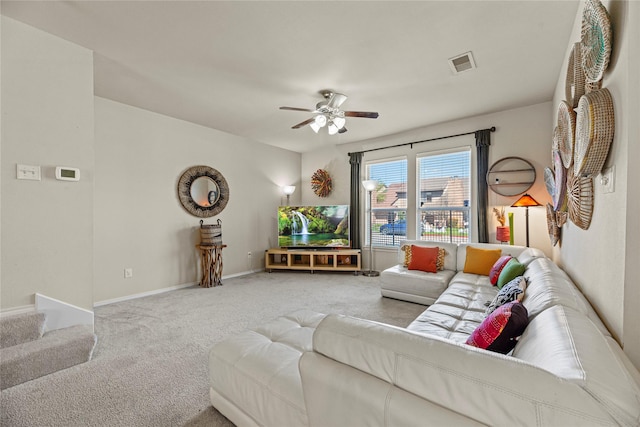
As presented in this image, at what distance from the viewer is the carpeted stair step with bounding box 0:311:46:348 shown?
2.01m

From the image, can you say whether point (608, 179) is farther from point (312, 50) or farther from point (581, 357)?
point (312, 50)

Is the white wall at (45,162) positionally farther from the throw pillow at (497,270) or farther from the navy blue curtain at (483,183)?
the navy blue curtain at (483,183)

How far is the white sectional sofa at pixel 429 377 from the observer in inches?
25.0

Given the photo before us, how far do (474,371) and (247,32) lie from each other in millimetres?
2636

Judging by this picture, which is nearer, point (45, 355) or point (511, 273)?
point (45, 355)

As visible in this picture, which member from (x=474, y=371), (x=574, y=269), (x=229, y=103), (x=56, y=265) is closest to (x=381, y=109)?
(x=229, y=103)

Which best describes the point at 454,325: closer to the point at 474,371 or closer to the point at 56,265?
the point at 474,371

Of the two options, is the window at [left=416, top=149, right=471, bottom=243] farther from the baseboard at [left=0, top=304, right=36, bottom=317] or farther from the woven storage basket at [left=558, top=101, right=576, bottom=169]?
the baseboard at [left=0, top=304, right=36, bottom=317]

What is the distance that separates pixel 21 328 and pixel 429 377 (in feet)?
9.71

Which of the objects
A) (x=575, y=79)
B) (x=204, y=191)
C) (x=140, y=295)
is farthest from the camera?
(x=204, y=191)

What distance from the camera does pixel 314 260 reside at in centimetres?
548

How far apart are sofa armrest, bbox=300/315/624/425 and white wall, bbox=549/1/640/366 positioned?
2.44ft

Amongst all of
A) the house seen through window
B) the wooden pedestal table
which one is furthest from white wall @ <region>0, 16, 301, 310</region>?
the house seen through window

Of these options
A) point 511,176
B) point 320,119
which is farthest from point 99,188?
point 511,176
